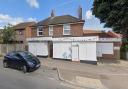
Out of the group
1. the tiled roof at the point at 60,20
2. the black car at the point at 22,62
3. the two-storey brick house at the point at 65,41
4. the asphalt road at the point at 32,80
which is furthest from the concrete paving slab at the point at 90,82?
the tiled roof at the point at 60,20

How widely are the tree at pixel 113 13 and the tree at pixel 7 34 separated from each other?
20.4 meters

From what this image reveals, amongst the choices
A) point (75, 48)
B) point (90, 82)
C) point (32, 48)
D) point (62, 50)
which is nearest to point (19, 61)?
point (90, 82)

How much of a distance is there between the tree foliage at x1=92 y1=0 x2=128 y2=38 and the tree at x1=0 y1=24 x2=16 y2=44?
810 inches

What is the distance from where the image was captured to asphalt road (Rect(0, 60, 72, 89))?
14.2 m

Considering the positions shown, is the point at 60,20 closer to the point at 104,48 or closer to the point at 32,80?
the point at 104,48

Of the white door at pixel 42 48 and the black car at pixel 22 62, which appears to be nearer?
the black car at pixel 22 62

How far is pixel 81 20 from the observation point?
35312mm

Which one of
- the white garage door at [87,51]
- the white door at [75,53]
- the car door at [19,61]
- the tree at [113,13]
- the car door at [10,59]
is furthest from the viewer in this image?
the white door at [75,53]

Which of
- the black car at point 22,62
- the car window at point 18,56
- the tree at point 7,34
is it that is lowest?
the black car at point 22,62

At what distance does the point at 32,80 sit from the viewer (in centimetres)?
1653

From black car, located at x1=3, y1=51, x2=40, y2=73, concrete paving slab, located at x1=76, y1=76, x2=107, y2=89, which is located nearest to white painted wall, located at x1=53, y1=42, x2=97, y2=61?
black car, located at x1=3, y1=51, x2=40, y2=73

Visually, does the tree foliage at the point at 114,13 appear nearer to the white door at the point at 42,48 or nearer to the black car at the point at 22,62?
the white door at the point at 42,48

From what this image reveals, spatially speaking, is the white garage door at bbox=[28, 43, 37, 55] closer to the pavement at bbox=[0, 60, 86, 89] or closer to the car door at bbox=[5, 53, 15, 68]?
the car door at bbox=[5, 53, 15, 68]

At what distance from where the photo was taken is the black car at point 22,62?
806 inches
